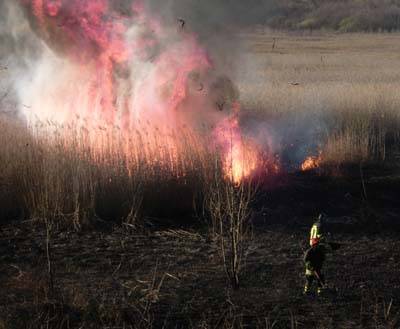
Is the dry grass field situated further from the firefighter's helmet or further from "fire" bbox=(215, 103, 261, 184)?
the firefighter's helmet

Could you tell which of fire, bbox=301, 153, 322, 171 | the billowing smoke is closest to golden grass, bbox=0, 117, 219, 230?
the billowing smoke

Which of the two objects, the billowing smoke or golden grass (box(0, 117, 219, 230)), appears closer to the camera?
golden grass (box(0, 117, 219, 230))

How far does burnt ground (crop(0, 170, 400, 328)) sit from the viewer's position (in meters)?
5.26

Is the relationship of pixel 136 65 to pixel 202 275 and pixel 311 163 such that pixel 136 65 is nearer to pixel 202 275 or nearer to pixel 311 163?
pixel 311 163

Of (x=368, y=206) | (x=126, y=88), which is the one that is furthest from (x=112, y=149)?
(x=368, y=206)

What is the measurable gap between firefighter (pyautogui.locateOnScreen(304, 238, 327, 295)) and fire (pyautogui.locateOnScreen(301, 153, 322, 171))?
484 cm

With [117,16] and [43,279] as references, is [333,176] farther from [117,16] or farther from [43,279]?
[43,279]

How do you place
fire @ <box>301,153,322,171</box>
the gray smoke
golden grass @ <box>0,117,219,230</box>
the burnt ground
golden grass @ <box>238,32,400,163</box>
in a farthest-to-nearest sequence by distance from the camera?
golden grass @ <box>238,32,400,163</box>, the gray smoke, fire @ <box>301,153,322,171</box>, golden grass @ <box>0,117,219,230</box>, the burnt ground

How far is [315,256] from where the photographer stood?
5.33 metres

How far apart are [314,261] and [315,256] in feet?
0.18

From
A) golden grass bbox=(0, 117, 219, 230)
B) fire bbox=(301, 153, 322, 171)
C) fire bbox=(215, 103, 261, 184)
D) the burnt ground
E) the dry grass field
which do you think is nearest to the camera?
the burnt ground

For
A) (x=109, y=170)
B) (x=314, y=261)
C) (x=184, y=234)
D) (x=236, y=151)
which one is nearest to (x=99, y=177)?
(x=109, y=170)

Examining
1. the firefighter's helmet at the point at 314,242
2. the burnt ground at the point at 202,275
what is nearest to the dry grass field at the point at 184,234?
the burnt ground at the point at 202,275

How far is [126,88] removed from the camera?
10141 mm
